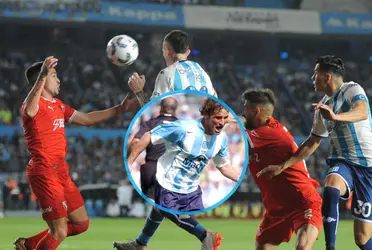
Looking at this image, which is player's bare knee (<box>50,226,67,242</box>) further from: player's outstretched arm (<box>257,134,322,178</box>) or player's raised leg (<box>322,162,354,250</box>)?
player's raised leg (<box>322,162,354,250</box>)

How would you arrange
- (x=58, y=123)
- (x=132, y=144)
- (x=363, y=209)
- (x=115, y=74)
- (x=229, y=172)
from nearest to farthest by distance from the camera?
(x=132, y=144) < (x=229, y=172) < (x=363, y=209) < (x=58, y=123) < (x=115, y=74)

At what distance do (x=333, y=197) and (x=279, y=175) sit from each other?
1.99ft

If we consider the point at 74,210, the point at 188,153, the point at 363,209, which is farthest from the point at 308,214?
the point at 74,210

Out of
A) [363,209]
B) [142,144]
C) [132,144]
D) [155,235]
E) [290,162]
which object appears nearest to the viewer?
[142,144]

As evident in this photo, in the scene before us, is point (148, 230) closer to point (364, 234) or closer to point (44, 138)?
point (44, 138)

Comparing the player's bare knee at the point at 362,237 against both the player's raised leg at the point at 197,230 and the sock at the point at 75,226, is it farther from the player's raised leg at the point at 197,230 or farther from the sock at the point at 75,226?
the sock at the point at 75,226

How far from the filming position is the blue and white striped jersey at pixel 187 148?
27.2 ft

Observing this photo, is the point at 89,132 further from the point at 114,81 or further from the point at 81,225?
the point at 81,225

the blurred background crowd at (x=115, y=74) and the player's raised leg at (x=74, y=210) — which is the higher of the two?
the blurred background crowd at (x=115, y=74)

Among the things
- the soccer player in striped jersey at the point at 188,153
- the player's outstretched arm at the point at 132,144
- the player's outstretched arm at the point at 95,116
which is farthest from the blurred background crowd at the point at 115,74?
the player's outstretched arm at the point at 132,144

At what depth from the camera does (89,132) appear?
1271 inches

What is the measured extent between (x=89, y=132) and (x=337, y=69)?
2334 cm

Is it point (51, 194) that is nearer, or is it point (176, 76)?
point (176, 76)

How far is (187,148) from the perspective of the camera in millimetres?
8500
